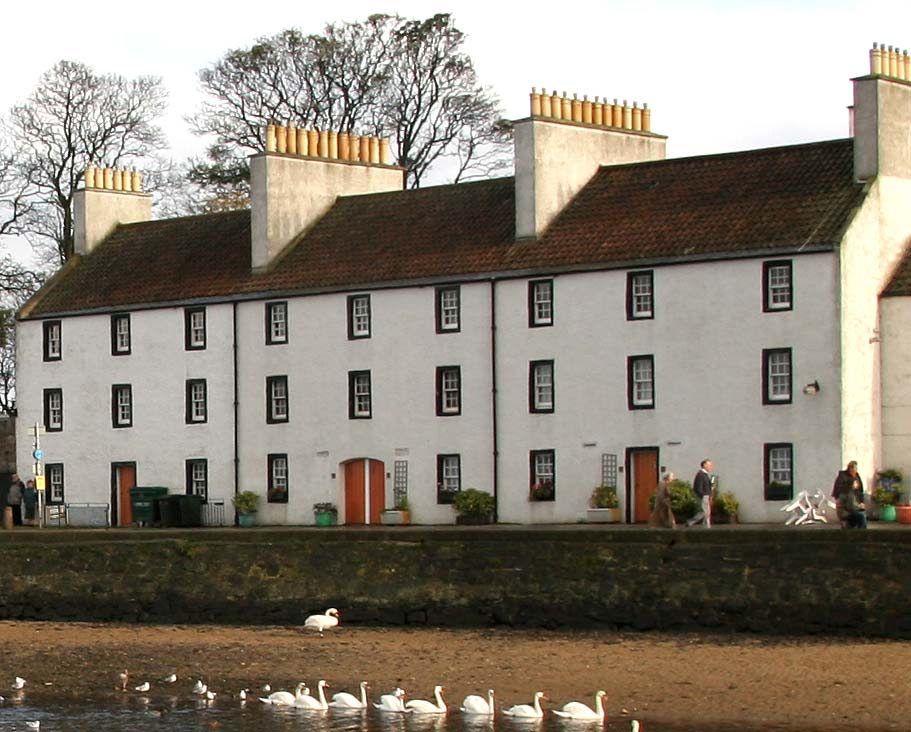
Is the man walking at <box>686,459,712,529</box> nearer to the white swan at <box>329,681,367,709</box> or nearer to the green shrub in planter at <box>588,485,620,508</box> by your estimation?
the green shrub in planter at <box>588,485,620,508</box>

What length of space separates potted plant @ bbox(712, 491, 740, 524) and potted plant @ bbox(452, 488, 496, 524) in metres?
6.71

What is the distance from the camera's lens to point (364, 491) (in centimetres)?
6212

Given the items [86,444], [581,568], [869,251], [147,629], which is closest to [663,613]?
[581,568]

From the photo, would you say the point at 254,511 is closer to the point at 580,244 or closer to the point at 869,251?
the point at 580,244

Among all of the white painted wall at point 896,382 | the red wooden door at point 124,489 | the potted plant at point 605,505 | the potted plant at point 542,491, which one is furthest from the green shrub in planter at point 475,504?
the red wooden door at point 124,489

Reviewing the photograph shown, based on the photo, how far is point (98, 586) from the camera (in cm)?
4925

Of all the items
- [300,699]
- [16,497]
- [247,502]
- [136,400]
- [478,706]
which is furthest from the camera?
[136,400]

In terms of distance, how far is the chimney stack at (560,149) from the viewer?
6050 cm

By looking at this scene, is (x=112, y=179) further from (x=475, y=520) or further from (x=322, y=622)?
(x=322, y=622)

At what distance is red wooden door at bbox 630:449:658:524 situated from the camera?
185ft

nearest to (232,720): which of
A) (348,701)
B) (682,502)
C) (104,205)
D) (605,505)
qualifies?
(348,701)

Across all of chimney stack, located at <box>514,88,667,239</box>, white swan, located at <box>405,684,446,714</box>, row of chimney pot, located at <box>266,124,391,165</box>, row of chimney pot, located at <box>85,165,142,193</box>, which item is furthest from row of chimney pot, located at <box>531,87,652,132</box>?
white swan, located at <box>405,684,446,714</box>

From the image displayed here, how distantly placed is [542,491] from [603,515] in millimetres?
2005

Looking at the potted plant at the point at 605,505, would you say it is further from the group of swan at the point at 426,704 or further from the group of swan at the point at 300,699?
the group of swan at the point at 300,699
